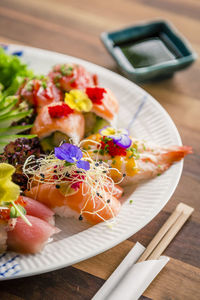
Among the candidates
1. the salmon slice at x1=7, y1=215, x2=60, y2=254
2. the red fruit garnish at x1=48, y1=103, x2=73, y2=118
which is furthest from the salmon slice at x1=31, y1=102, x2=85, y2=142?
the salmon slice at x1=7, y1=215, x2=60, y2=254

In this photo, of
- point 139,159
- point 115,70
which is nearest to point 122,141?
point 139,159

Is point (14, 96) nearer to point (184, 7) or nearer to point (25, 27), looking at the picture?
point (25, 27)

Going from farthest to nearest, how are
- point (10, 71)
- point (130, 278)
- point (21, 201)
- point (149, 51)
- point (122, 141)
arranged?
point (149, 51)
point (10, 71)
point (122, 141)
point (21, 201)
point (130, 278)

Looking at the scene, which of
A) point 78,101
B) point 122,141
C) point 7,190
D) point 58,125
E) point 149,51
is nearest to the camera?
point 7,190

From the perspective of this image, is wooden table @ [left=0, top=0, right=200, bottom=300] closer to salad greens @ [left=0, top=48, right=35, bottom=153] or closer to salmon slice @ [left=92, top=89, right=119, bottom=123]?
salmon slice @ [left=92, top=89, right=119, bottom=123]

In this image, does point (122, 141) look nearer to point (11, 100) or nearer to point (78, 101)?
point (78, 101)

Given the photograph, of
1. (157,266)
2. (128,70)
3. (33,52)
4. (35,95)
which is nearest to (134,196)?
(157,266)

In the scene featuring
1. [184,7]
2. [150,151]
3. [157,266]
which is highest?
[184,7]
